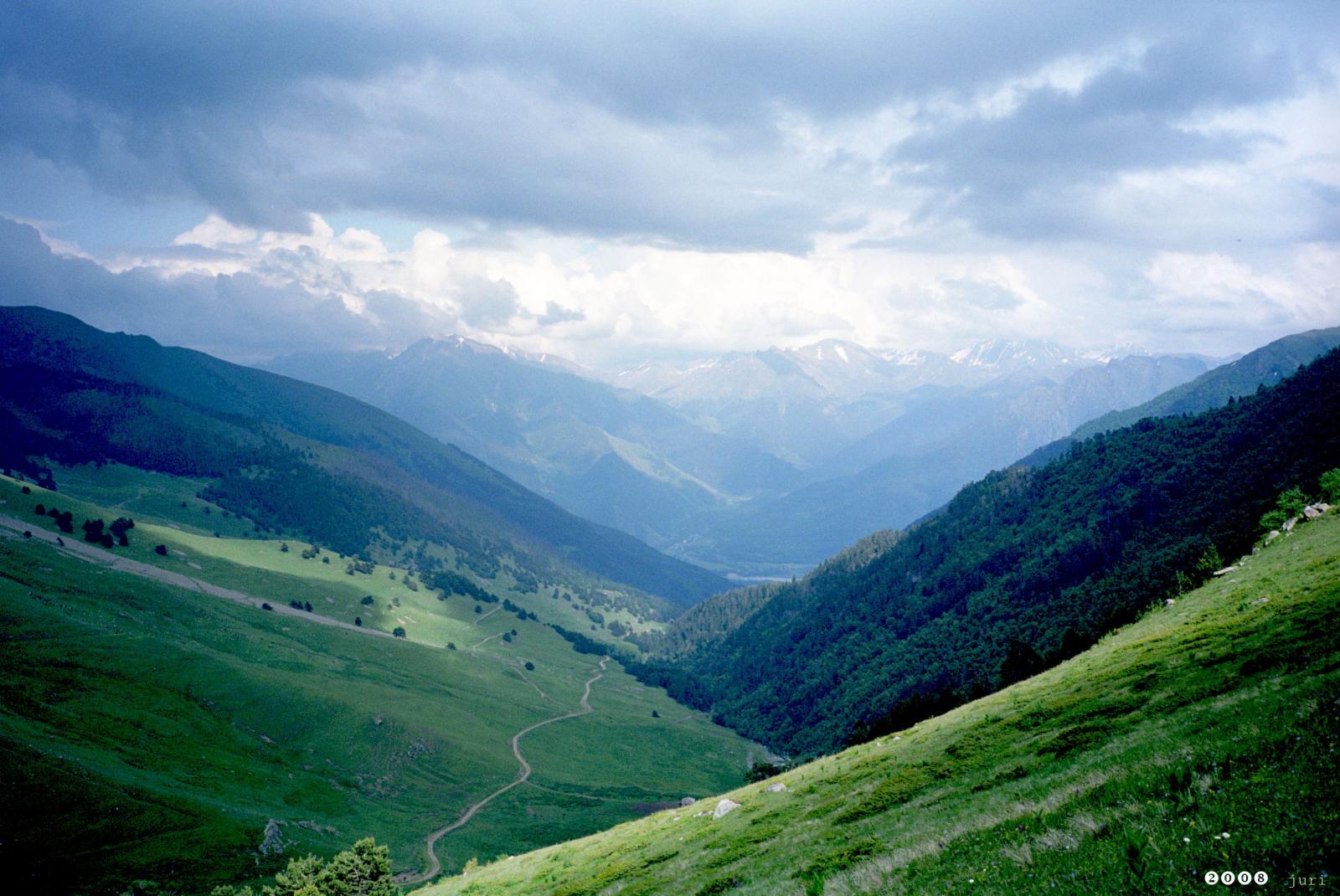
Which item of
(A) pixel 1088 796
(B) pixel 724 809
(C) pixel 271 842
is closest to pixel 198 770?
(C) pixel 271 842

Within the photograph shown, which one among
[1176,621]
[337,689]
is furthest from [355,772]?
[1176,621]

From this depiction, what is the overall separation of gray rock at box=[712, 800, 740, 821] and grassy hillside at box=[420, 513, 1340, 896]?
1399 millimetres

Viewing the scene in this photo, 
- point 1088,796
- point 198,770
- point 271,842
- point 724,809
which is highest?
point 1088,796

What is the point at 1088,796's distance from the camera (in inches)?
742

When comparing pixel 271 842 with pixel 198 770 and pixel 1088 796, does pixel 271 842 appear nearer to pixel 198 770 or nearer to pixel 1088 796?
pixel 198 770

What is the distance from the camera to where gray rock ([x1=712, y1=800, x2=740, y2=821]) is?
4625 centimetres

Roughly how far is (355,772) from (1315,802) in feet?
629

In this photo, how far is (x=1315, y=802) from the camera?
43.8 feet

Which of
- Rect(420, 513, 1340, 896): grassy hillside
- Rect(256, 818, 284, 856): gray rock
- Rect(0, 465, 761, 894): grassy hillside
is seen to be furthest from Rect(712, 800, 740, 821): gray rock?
Rect(256, 818, 284, 856): gray rock

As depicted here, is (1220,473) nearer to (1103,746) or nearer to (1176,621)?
(1176,621)

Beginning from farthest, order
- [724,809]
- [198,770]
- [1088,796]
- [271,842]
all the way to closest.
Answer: [198,770] < [271,842] < [724,809] < [1088,796]

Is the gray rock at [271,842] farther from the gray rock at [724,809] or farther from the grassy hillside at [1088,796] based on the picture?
the gray rock at [724,809]

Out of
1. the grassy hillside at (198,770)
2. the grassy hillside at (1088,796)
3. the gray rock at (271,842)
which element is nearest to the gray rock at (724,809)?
the grassy hillside at (1088,796)

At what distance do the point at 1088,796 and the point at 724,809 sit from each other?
33.6 metres
